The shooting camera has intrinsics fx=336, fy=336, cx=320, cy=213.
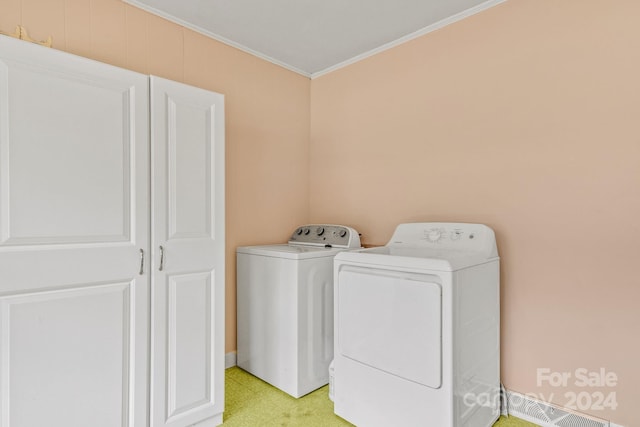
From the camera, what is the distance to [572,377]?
5.99 feet

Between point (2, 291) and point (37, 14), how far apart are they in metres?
1.51

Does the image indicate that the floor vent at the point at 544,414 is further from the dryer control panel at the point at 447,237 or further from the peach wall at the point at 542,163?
the dryer control panel at the point at 447,237

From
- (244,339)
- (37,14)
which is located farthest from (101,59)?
(244,339)

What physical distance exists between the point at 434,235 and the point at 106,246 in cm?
183

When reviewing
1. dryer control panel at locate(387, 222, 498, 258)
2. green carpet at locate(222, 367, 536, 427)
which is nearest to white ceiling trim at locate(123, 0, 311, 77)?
dryer control panel at locate(387, 222, 498, 258)

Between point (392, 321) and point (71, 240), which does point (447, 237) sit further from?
point (71, 240)

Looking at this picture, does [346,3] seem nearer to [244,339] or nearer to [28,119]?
[28,119]

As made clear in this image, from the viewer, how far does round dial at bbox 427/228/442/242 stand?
2156mm

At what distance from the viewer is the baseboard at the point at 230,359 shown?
8.58 ft

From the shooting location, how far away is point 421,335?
161 centimetres

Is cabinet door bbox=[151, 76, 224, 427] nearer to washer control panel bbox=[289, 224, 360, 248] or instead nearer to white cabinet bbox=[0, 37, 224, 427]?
white cabinet bbox=[0, 37, 224, 427]

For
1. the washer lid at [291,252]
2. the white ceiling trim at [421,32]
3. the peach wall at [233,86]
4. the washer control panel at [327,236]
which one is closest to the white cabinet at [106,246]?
the washer lid at [291,252]

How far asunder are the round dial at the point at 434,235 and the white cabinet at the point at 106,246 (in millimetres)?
1306

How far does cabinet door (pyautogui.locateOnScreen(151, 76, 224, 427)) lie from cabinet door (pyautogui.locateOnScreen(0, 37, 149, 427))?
7 cm
